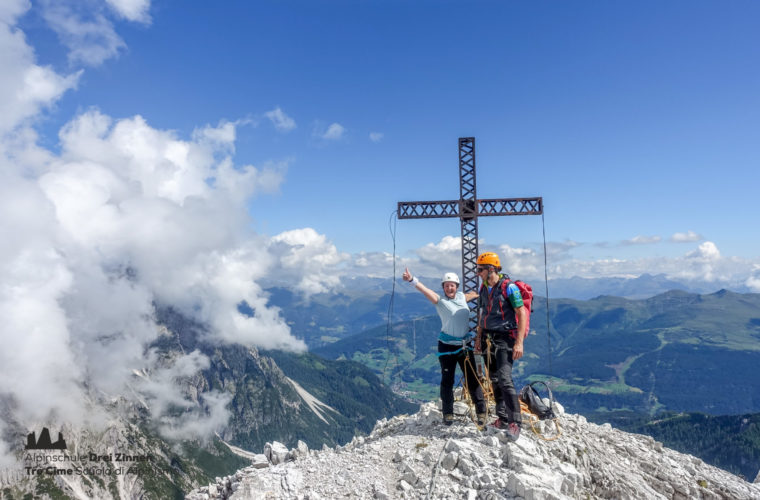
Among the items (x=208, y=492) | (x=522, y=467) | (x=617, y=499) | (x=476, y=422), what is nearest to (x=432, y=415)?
(x=476, y=422)

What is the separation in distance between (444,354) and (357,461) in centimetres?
409

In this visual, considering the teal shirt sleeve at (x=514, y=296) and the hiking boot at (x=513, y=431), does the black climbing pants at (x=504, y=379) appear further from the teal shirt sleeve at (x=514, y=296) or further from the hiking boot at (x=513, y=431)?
the teal shirt sleeve at (x=514, y=296)

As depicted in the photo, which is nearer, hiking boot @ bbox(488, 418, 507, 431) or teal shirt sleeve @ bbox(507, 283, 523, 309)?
teal shirt sleeve @ bbox(507, 283, 523, 309)

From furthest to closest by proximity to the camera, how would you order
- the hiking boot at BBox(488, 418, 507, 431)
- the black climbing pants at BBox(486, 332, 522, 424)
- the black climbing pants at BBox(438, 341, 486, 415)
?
the black climbing pants at BBox(438, 341, 486, 415) < the hiking boot at BBox(488, 418, 507, 431) < the black climbing pants at BBox(486, 332, 522, 424)

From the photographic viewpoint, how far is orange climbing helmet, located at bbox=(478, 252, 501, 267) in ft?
39.2

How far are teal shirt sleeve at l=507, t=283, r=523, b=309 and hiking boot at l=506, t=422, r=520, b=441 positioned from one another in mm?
3350

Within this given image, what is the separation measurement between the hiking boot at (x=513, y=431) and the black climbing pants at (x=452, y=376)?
130 centimetres

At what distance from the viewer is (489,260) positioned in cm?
1202

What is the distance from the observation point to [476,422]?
1301 centimetres

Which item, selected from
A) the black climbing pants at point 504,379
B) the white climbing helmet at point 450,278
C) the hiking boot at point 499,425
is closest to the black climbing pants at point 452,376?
the hiking boot at point 499,425

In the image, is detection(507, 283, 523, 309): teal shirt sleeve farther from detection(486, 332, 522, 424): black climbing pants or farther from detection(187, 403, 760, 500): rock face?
detection(187, 403, 760, 500): rock face

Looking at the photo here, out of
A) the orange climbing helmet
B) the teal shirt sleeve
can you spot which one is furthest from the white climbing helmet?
the teal shirt sleeve

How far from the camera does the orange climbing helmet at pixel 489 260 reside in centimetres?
1196

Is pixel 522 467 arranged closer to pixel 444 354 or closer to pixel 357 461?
pixel 444 354
